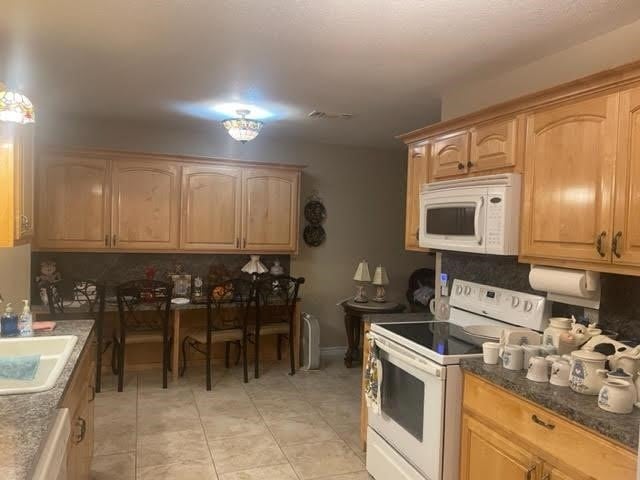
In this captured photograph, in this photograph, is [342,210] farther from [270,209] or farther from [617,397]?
[617,397]

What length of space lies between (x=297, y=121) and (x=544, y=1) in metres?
2.54

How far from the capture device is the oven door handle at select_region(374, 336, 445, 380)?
2176mm

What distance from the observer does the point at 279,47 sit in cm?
248

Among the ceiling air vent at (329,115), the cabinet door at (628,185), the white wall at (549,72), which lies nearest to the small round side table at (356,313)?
the ceiling air vent at (329,115)

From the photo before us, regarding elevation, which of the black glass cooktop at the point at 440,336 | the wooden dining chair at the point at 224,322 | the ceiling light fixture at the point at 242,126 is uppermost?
the ceiling light fixture at the point at 242,126

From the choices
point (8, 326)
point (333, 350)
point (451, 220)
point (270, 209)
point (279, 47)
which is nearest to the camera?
point (8, 326)

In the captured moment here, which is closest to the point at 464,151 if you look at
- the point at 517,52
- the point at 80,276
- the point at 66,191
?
the point at 517,52

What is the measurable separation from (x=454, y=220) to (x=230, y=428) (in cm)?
214

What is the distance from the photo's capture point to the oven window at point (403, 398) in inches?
92.4

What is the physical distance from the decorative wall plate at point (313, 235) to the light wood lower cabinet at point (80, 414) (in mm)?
2985

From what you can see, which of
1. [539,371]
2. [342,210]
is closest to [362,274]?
[342,210]

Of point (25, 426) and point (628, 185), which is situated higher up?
point (628, 185)

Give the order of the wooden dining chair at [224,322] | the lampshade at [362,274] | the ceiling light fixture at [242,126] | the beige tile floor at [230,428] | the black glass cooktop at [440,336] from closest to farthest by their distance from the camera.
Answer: the black glass cooktop at [440,336] → the beige tile floor at [230,428] → the ceiling light fixture at [242,126] → the wooden dining chair at [224,322] → the lampshade at [362,274]

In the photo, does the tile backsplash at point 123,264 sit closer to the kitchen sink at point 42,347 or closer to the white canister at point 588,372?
the kitchen sink at point 42,347
